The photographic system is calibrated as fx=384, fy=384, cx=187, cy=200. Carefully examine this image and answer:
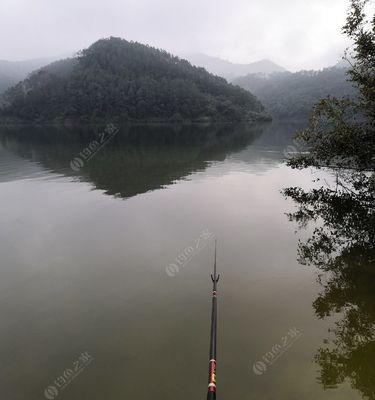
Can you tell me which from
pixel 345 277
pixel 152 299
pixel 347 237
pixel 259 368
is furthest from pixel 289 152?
pixel 259 368

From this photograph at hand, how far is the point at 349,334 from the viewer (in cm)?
1178

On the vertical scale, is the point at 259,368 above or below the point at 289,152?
above

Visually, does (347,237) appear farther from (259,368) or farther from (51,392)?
(51,392)

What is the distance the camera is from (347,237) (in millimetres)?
19734

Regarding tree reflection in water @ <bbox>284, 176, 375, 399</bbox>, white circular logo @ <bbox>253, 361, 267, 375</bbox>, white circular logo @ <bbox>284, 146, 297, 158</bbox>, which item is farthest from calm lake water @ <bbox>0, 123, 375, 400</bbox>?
white circular logo @ <bbox>284, 146, 297, 158</bbox>

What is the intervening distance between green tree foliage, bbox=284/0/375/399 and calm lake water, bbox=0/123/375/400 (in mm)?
424

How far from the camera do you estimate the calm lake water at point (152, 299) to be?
9.86 meters

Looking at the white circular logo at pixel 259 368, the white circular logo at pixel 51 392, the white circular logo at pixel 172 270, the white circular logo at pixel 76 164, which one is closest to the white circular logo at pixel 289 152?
the white circular logo at pixel 76 164

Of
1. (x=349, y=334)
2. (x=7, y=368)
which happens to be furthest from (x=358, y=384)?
(x=7, y=368)

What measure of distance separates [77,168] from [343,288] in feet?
118

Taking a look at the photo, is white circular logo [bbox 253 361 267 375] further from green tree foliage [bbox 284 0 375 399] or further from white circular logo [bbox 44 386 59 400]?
white circular logo [bbox 44 386 59 400]

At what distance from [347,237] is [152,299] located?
11213 millimetres

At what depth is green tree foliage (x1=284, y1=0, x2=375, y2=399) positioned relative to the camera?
10.8 metres

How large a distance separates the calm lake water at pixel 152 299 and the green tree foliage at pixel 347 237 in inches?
16.7
